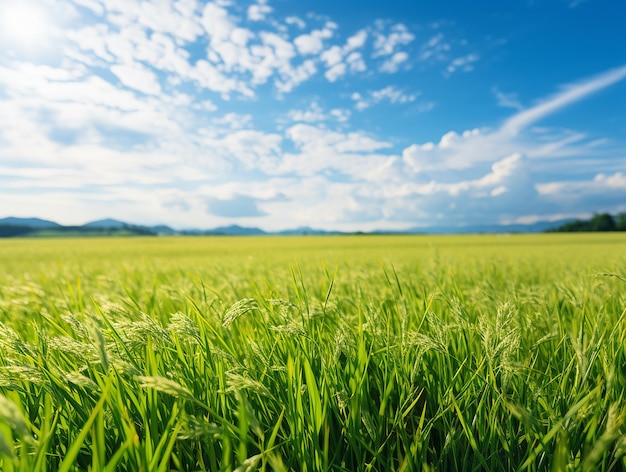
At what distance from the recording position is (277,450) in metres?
1.07

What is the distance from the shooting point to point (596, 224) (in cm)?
8950

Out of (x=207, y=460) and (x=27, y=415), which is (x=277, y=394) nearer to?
(x=207, y=460)

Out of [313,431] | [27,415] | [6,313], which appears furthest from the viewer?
[6,313]

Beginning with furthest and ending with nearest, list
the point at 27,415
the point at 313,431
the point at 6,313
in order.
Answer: the point at 6,313
the point at 27,415
the point at 313,431

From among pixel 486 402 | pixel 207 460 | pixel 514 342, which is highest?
pixel 514 342

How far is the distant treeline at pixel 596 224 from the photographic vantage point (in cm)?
8631

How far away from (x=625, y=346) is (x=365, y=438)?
4.25ft

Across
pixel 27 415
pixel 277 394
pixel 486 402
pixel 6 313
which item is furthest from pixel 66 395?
pixel 6 313

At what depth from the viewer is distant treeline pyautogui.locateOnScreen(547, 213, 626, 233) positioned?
283 ft

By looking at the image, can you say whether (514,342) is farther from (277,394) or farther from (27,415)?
(27,415)

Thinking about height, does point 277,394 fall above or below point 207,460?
above

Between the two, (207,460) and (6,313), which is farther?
(6,313)

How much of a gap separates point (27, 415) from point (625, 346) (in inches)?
94.5

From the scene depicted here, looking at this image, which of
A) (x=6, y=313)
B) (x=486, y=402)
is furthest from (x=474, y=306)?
(x=6, y=313)
